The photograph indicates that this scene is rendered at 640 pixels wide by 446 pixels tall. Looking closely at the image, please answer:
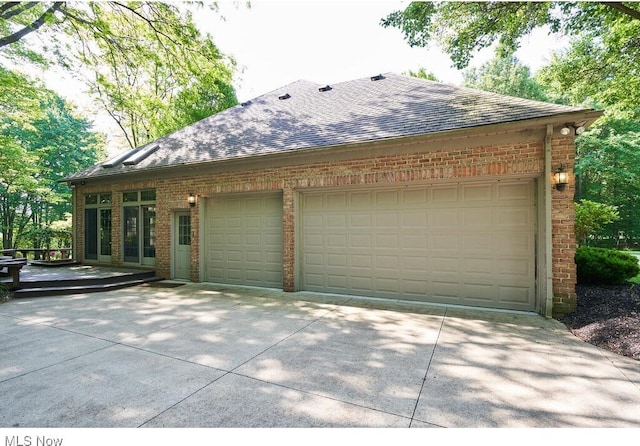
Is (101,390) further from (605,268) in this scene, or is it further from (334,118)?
(605,268)

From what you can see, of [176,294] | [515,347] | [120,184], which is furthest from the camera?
[120,184]

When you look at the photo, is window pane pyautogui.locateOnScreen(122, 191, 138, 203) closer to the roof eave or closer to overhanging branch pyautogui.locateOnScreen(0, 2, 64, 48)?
the roof eave

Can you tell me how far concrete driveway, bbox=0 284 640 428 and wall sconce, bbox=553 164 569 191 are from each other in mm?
2246

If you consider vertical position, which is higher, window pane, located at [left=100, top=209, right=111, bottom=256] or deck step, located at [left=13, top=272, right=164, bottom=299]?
window pane, located at [left=100, top=209, right=111, bottom=256]

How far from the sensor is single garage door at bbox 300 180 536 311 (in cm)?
553

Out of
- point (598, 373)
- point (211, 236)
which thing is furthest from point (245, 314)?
point (598, 373)

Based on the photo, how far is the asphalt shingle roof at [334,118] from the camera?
591 cm

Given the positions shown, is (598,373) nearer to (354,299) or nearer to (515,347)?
(515,347)

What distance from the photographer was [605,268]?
248 inches

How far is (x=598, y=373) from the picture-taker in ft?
10.2

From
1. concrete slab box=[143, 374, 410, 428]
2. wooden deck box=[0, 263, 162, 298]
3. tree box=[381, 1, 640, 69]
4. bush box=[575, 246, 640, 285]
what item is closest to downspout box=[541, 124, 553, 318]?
bush box=[575, 246, 640, 285]

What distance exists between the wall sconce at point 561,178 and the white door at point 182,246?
28.7 feet

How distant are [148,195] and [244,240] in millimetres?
4056
